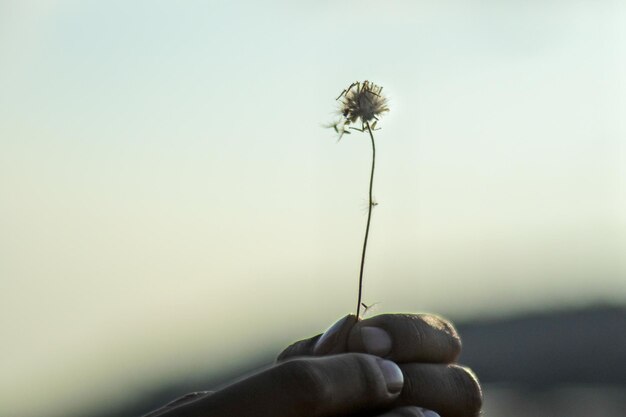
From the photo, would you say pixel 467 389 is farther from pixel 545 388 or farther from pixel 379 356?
pixel 545 388

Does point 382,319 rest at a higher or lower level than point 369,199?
lower

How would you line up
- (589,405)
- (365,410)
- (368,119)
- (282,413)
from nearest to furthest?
(282,413) < (365,410) < (368,119) < (589,405)

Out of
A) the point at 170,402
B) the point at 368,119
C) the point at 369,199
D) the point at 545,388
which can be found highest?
the point at 368,119

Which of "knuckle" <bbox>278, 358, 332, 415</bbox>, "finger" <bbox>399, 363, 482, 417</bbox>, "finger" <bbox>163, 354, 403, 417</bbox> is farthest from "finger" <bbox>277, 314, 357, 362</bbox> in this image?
"knuckle" <bbox>278, 358, 332, 415</bbox>

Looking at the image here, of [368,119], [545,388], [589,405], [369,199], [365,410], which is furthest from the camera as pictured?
[545,388]

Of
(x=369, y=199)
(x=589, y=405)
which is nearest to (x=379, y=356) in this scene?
(x=369, y=199)

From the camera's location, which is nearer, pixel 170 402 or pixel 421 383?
pixel 421 383

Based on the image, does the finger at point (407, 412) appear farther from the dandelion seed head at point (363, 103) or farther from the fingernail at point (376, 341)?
the dandelion seed head at point (363, 103)

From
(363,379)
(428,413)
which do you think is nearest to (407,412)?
(428,413)
